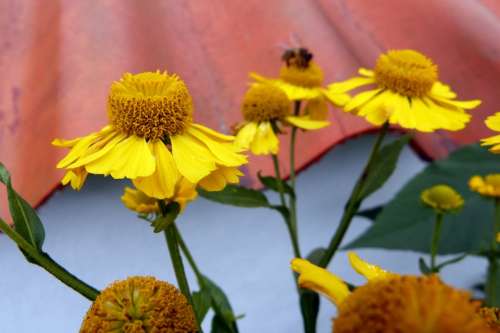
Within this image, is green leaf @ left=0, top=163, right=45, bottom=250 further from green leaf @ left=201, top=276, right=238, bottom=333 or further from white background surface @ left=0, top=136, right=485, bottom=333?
white background surface @ left=0, top=136, right=485, bottom=333

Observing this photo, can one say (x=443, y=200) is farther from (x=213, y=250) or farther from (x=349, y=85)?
(x=213, y=250)

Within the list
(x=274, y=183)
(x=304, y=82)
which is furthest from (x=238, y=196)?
(x=304, y=82)

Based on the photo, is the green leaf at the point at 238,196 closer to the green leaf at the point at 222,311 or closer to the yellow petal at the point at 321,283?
the green leaf at the point at 222,311

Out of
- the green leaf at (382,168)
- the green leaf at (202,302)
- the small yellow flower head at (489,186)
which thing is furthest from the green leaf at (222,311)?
the small yellow flower head at (489,186)

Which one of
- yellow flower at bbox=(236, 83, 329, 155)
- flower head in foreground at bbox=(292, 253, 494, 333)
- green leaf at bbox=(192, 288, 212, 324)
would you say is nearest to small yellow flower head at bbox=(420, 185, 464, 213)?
yellow flower at bbox=(236, 83, 329, 155)

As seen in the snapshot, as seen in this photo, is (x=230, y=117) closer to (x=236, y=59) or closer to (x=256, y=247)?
(x=236, y=59)

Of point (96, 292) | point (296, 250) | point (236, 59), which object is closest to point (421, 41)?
point (236, 59)
